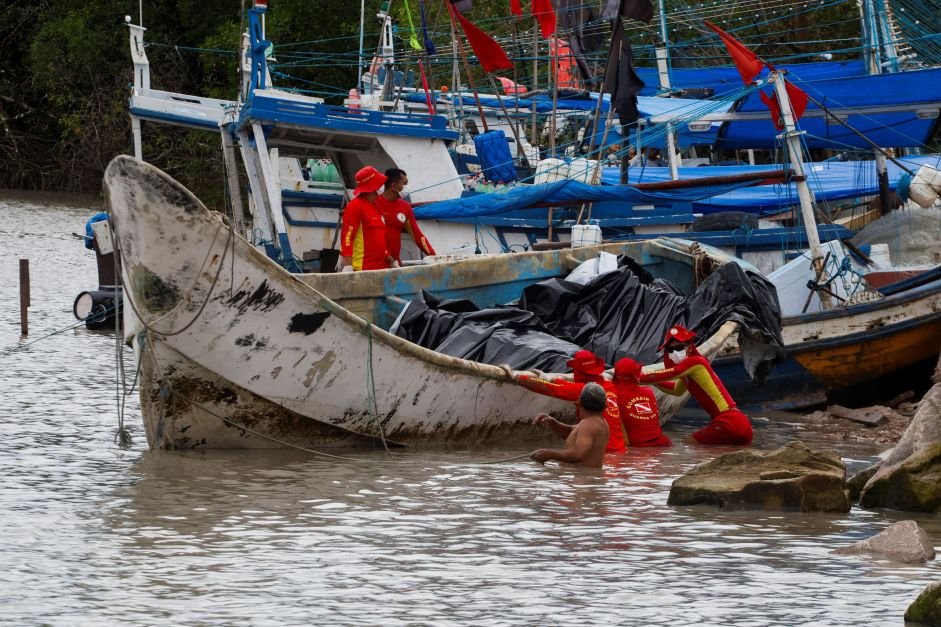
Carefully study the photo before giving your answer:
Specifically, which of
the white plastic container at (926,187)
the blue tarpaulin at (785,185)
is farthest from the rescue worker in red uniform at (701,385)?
the white plastic container at (926,187)

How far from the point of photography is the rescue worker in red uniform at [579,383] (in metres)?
10.6

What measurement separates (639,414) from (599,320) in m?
1.96

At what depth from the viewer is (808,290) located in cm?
1441

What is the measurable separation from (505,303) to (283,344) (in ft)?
12.9

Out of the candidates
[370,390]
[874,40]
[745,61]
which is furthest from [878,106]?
[370,390]

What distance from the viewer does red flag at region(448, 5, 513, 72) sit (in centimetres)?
1928

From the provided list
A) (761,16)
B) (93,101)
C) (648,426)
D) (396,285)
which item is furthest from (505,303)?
(93,101)

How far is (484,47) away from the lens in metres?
19.4

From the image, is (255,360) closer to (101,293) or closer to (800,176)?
(800,176)

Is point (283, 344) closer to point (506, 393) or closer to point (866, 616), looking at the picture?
point (506, 393)

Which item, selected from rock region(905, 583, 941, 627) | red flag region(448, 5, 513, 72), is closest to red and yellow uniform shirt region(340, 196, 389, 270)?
red flag region(448, 5, 513, 72)

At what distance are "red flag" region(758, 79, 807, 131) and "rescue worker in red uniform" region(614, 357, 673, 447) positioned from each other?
13.6 ft

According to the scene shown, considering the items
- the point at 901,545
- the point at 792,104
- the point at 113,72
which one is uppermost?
the point at 113,72

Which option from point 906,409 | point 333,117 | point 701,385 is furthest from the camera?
point 333,117
